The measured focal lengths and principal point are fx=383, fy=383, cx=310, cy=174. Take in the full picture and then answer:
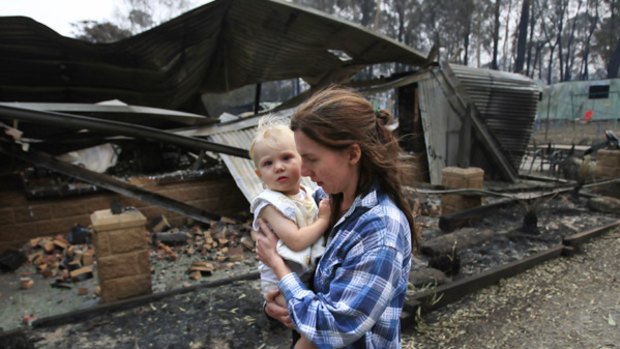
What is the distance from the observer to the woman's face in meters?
1.22

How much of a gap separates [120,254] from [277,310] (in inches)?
110

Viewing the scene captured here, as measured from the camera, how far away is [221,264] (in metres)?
4.90

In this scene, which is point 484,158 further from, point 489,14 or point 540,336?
point 489,14

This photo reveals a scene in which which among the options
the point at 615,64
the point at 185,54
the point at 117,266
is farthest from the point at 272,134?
the point at 615,64

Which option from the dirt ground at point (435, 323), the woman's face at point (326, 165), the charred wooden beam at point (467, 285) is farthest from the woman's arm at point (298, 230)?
the charred wooden beam at point (467, 285)

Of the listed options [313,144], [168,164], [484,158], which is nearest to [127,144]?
[168,164]

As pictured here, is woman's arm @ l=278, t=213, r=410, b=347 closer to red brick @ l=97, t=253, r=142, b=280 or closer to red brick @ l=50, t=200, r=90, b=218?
red brick @ l=97, t=253, r=142, b=280

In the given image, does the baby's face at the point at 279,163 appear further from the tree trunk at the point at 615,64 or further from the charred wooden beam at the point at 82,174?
the tree trunk at the point at 615,64

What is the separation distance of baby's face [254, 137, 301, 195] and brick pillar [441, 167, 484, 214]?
5135mm

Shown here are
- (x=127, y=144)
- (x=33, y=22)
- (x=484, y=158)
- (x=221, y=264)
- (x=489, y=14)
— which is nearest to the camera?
(x=33, y=22)

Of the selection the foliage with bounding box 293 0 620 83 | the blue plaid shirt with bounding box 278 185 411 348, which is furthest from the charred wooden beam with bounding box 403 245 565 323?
the foliage with bounding box 293 0 620 83

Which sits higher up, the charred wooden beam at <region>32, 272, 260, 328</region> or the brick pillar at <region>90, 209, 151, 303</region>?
the brick pillar at <region>90, 209, 151, 303</region>

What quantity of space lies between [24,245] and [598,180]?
1069cm

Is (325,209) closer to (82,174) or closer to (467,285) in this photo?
(467,285)
